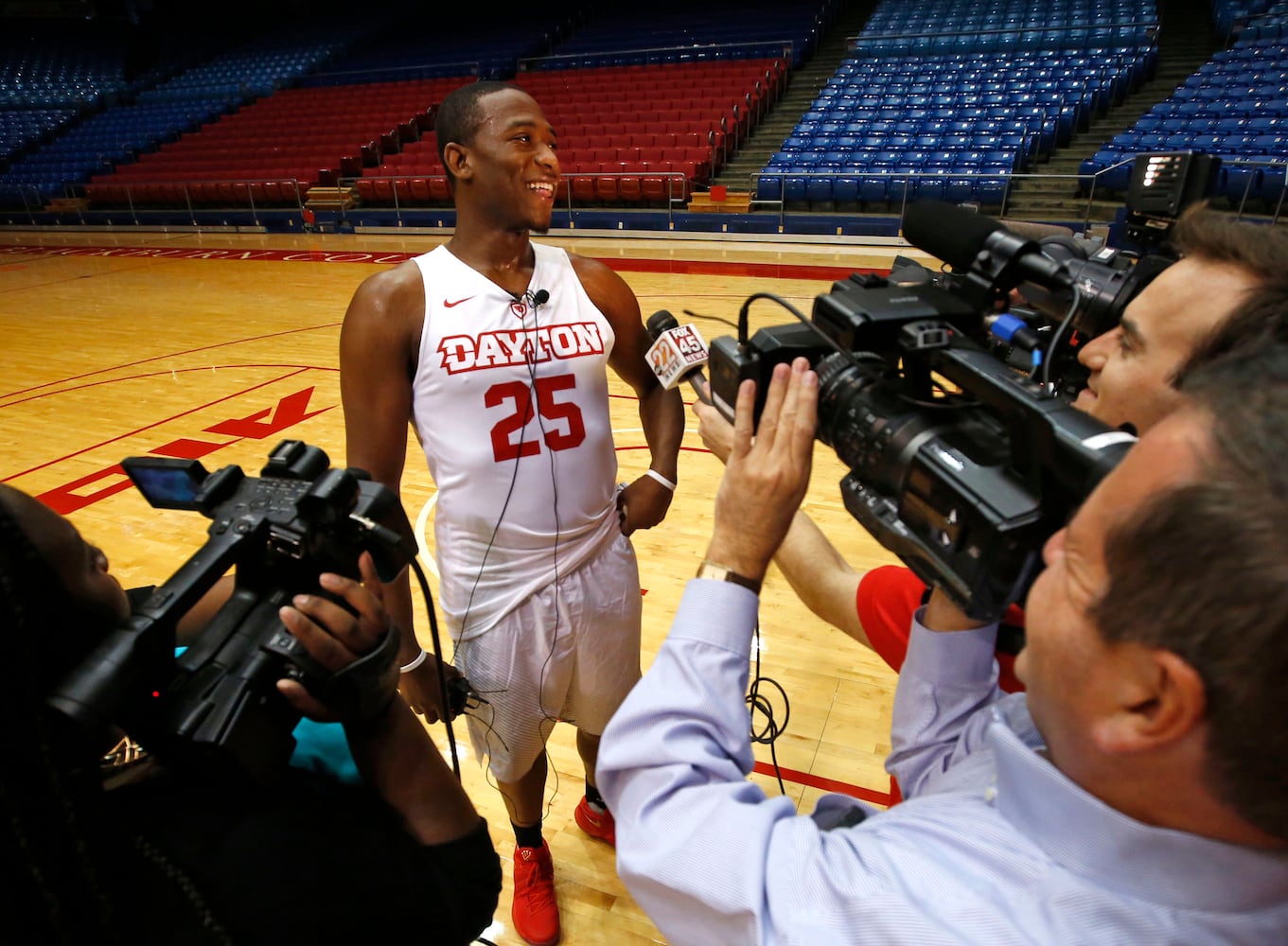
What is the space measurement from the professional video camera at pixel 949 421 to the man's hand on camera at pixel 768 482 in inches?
2.9

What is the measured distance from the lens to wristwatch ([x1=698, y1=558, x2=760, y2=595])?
2.73ft

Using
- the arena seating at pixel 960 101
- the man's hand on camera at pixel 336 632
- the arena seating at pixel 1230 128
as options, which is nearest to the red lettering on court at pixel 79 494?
the man's hand on camera at pixel 336 632

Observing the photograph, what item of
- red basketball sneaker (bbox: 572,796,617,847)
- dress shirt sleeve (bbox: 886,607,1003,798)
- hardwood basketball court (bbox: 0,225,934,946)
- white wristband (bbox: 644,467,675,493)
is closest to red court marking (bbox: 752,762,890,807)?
hardwood basketball court (bbox: 0,225,934,946)

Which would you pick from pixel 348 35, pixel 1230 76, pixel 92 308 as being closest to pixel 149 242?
pixel 92 308

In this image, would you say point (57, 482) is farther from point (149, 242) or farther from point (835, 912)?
point (149, 242)

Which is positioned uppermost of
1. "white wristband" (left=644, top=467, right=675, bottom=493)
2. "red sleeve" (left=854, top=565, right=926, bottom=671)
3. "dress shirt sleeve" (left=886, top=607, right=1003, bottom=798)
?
"dress shirt sleeve" (left=886, top=607, right=1003, bottom=798)

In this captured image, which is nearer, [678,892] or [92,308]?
[678,892]

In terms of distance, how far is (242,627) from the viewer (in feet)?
2.47

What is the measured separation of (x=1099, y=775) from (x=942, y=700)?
36 cm

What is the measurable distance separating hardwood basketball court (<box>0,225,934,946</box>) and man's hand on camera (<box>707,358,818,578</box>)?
23.3 inches

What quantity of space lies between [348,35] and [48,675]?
21351mm

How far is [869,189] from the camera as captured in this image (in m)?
9.43

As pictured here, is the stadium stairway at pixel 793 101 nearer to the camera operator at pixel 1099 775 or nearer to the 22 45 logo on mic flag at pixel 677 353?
the 22 45 logo on mic flag at pixel 677 353

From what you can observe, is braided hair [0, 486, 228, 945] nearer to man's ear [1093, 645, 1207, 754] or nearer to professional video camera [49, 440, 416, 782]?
professional video camera [49, 440, 416, 782]
